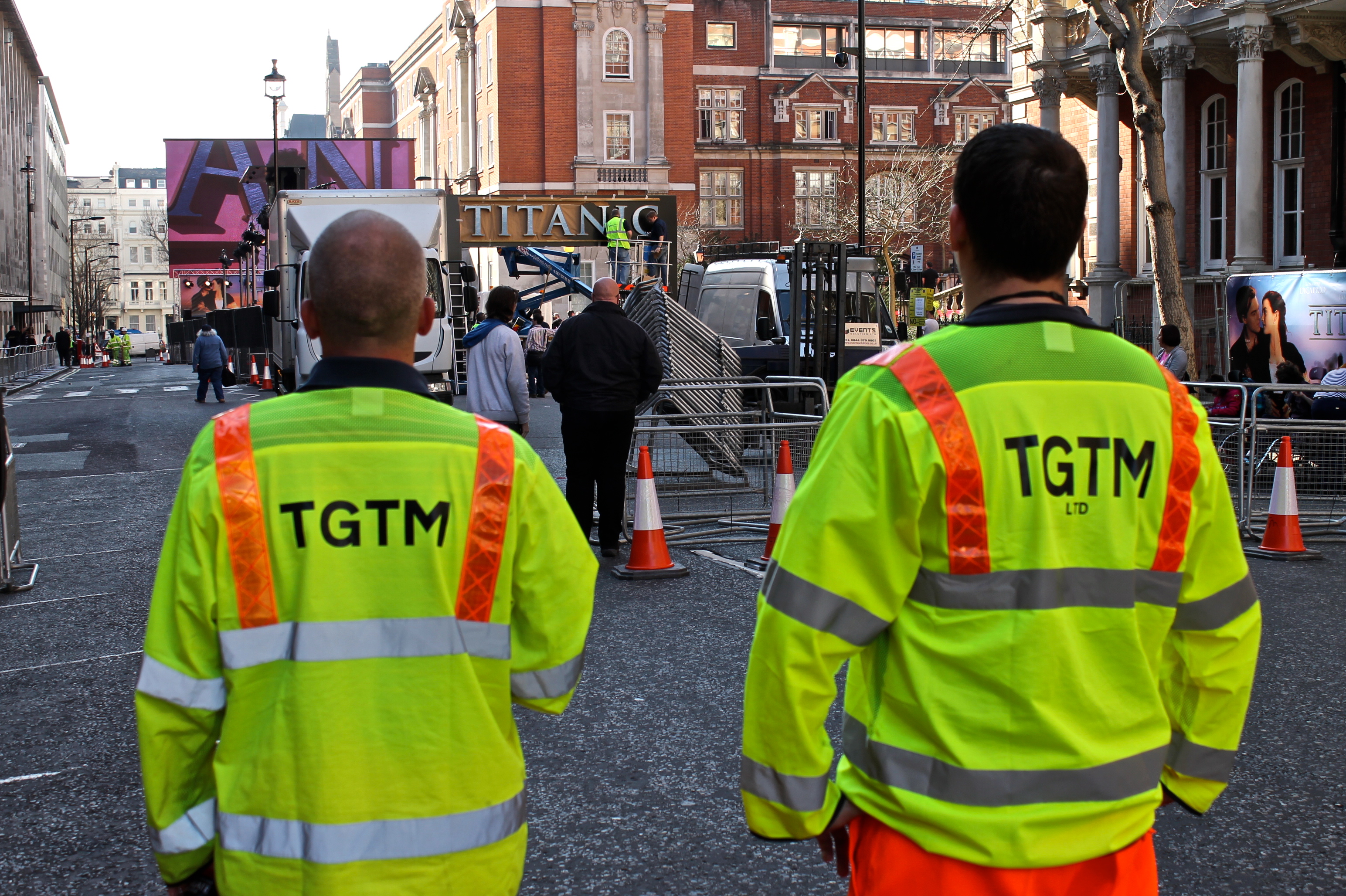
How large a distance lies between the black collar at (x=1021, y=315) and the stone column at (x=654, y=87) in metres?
61.6

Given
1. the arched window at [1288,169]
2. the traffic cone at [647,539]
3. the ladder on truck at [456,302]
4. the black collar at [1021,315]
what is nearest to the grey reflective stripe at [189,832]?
the black collar at [1021,315]

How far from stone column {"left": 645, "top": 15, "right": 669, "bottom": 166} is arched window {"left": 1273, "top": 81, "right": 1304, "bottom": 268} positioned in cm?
4035

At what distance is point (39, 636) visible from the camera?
782cm

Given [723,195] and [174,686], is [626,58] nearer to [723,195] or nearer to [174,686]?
[723,195]

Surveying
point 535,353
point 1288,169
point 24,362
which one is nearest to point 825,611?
point 1288,169

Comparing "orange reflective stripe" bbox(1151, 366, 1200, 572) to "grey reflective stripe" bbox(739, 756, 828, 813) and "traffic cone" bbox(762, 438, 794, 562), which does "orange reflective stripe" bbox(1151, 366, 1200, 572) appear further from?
"traffic cone" bbox(762, 438, 794, 562)

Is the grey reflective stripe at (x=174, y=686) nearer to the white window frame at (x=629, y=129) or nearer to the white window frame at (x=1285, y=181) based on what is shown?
the white window frame at (x=1285, y=181)

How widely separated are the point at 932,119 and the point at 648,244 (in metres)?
43.1

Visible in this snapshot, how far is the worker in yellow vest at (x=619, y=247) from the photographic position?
1145 inches

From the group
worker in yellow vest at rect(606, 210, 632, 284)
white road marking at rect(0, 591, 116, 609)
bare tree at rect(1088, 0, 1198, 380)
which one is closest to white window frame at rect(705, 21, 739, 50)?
worker in yellow vest at rect(606, 210, 632, 284)

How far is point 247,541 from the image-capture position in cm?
223

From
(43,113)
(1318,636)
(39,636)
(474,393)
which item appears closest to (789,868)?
(1318,636)

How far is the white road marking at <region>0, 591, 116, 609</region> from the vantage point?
28.5 feet

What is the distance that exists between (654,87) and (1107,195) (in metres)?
38.5
